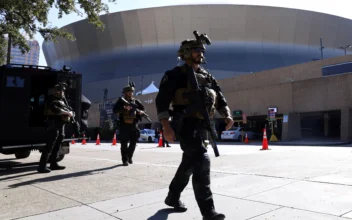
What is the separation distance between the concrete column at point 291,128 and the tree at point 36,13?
66.5 feet

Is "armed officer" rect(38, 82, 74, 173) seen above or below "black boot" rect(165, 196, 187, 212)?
above

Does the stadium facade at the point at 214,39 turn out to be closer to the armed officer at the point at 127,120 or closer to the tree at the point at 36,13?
the tree at the point at 36,13

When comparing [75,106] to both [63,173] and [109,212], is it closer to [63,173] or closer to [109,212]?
[63,173]

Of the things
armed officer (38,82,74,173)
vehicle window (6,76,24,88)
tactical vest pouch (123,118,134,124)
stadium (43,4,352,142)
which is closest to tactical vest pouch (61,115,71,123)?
armed officer (38,82,74,173)

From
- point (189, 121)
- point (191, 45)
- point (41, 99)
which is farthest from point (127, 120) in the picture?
point (189, 121)

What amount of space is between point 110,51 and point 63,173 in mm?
58101

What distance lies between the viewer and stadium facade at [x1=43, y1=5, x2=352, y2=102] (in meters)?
54.9

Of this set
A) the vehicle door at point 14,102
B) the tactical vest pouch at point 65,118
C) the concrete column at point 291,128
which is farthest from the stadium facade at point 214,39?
the tactical vest pouch at point 65,118

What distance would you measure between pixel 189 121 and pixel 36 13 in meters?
8.82

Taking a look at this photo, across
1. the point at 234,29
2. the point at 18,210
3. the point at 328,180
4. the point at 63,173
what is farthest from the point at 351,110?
the point at 234,29

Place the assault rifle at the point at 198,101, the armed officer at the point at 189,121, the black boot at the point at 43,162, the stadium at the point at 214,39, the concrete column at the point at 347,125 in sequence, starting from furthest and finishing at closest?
the stadium at the point at 214,39, the concrete column at the point at 347,125, the black boot at the point at 43,162, the assault rifle at the point at 198,101, the armed officer at the point at 189,121

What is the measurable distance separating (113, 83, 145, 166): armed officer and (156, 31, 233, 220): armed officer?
13.6ft

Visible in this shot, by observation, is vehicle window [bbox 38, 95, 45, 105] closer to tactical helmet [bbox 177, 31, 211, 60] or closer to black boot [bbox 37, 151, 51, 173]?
black boot [bbox 37, 151, 51, 173]

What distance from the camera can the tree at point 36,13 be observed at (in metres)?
9.48
